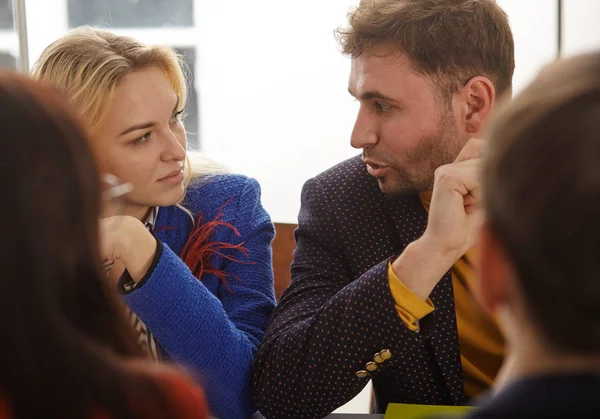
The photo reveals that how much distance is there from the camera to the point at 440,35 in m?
1.71

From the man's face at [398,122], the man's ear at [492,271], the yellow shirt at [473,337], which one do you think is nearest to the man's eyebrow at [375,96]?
the man's face at [398,122]

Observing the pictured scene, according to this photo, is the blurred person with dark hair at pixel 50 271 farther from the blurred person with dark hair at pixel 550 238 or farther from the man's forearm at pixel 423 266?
the man's forearm at pixel 423 266

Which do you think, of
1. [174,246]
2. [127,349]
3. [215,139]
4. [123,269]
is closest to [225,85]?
[215,139]

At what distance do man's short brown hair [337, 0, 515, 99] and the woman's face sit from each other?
0.39 metres

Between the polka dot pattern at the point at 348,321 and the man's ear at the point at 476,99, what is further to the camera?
the man's ear at the point at 476,99

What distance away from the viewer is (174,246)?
70.4 inches

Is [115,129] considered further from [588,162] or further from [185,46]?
[185,46]

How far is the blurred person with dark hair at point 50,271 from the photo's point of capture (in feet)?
2.06

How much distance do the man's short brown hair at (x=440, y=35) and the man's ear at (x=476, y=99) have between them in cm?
2

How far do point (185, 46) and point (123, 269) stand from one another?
2376 mm

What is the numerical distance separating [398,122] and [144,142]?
48cm

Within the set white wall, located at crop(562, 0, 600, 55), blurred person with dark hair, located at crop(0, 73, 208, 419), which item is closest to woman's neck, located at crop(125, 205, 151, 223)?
blurred person with dark hair, located at crop(0, 73, 208, 419)

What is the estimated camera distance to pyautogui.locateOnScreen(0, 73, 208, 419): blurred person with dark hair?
0.63 meters

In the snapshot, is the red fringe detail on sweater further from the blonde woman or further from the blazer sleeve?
the blazer sleeve
